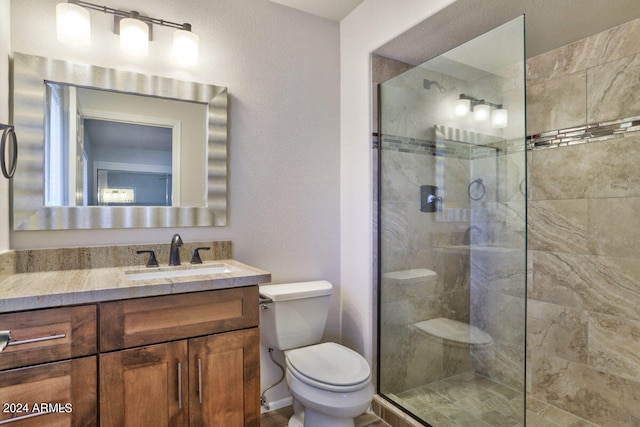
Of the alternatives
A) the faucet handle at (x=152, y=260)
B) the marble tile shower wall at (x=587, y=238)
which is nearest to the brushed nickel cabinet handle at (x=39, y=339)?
the faucet handle at (x=152, y=260)

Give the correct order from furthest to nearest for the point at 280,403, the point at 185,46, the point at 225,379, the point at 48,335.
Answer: the point at 280,403 < the point at 185,46 < the point at 225,379 < the point at 48,335

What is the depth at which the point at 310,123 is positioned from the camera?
7.35ft

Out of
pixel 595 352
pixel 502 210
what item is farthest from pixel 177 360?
pixel 595 352

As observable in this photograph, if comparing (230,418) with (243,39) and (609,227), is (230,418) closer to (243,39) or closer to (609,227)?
(243,39)

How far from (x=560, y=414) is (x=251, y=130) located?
8.16 ft

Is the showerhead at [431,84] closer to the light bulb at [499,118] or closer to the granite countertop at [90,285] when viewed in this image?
the light bulb at [499,118]

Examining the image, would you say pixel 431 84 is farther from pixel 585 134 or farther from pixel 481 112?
pixel 585 134

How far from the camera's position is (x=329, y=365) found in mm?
1708

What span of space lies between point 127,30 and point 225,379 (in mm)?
1673

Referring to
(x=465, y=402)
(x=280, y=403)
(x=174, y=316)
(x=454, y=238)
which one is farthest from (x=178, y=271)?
(x=465, y=402)

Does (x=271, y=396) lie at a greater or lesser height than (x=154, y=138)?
lesser

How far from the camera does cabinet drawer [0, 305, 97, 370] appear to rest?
107 cm

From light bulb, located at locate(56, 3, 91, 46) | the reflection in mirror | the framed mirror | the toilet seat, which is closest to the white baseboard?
the toilet seat

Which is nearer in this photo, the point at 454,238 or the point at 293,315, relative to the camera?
the point at 293,315
